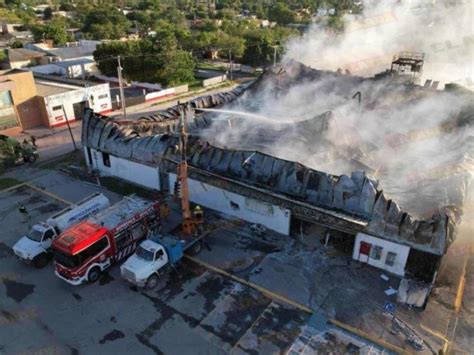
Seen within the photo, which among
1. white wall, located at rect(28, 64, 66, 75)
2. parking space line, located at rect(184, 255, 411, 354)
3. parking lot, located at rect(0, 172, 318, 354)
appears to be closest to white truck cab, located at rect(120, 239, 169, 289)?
parking lot, located at rect(0, 172, 318, 354)

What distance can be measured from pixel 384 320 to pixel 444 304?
266 cm

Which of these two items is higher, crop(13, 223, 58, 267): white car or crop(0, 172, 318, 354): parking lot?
crop(13, 223, 58, 267): white car

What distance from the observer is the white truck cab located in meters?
14.2

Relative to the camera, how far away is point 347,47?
5531 cm

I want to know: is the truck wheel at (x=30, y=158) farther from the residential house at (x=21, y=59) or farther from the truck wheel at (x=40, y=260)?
the residential house at (x=21, y=59)

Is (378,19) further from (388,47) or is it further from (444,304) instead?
(444,304)

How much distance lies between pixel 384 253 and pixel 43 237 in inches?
565

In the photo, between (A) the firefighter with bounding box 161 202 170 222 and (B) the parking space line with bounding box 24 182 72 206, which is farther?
(B) the parking space line with bounding box 24 182 72 206

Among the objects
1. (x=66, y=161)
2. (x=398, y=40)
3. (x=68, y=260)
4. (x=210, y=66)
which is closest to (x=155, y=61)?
(x=210, y=66)

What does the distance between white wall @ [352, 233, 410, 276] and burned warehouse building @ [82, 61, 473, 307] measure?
4 cm

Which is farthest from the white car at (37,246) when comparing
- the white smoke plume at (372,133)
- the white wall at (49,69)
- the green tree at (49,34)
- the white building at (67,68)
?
the green tree at (49,34)

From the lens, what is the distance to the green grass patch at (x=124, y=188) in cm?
2159

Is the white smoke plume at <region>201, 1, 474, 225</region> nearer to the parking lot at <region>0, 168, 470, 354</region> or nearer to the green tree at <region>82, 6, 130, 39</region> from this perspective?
the parking lot at <region>0, 168, 470, 354</region>

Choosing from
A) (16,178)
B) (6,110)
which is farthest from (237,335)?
(6,110)
